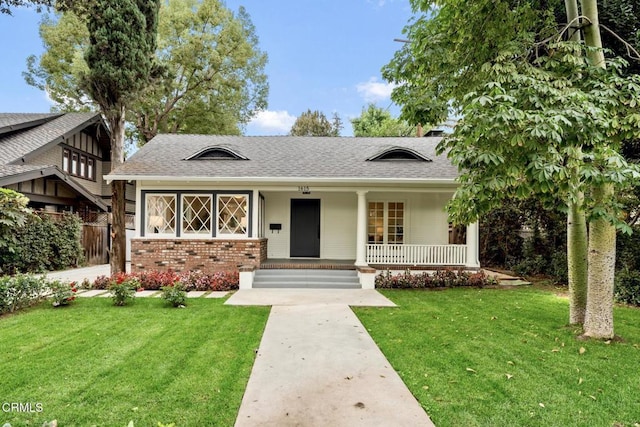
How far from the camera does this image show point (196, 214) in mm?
9477

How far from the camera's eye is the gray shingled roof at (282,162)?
9289 mm

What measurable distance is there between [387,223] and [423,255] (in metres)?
1.69

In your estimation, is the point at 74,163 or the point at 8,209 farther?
the point at 74,163

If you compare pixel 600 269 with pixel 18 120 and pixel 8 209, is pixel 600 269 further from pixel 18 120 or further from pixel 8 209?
pixel 18 120

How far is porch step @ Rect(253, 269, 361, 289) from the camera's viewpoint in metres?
8.43

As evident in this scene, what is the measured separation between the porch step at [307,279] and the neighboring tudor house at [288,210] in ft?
0.89

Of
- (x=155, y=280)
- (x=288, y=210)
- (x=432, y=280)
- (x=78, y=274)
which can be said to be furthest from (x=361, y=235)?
(x=78, y=274)

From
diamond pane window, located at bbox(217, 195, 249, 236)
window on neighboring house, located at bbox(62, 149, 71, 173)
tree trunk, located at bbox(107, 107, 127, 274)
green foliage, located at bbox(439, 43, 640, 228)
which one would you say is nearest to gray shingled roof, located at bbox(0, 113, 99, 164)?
window on neighboring house, located at bbox(62, 149, 71, 173)

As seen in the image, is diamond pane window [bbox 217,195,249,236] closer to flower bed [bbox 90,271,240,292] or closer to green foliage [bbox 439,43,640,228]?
flower bed [bbox 90,271,240,292]

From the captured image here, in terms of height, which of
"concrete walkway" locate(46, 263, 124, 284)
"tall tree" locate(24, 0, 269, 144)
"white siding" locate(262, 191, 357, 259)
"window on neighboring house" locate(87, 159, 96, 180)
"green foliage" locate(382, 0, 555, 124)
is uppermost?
"tall tree" locate(24, 0, 269, 144)

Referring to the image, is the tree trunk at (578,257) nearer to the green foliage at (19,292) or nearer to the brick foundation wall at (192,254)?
the brick foundation wall at (192,254)

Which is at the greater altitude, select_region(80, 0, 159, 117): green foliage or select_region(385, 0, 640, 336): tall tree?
select_region(80, 0, 159, 117): green foliage

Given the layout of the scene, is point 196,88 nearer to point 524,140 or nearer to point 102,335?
point 102,335

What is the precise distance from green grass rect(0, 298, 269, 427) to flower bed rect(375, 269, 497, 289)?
375cm
